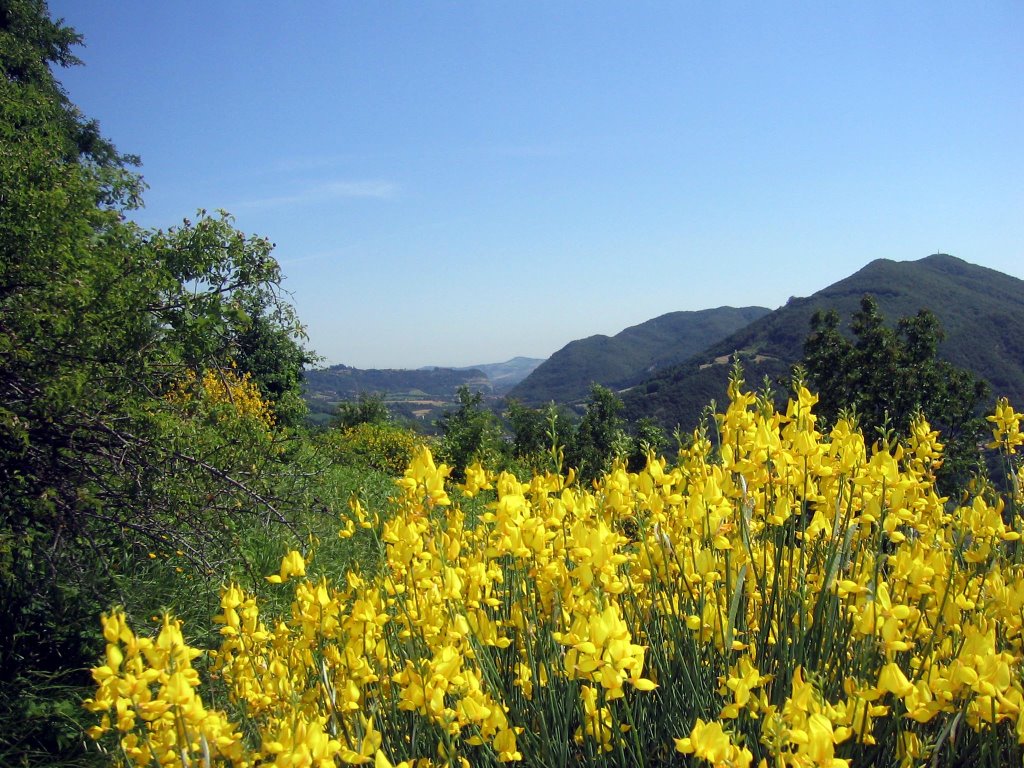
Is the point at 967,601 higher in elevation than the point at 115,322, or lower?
lower

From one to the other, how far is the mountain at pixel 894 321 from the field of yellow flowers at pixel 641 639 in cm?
3950

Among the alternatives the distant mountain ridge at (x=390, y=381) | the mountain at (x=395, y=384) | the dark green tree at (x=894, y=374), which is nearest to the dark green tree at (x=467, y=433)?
the dark green tree at (x=894, y=374)

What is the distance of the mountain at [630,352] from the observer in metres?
139

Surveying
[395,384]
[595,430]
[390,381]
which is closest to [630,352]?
[395,384]

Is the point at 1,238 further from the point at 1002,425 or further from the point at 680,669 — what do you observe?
the point at 1002,425

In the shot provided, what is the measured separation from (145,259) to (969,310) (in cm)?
8666

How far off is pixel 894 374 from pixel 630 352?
142494 millimetres

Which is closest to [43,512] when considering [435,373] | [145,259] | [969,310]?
[145,259]

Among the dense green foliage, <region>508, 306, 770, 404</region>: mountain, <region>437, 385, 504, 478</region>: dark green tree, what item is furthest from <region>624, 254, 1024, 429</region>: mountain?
<region>508, 306, 770, 404</region>: mountain

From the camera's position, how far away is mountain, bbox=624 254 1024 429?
55.5 metres

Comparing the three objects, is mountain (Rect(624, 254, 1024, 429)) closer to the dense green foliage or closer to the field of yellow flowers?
the dense green foliage

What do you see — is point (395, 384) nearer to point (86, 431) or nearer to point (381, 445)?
point (381, 445)

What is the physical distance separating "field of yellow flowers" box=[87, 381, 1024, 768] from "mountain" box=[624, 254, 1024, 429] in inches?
1555

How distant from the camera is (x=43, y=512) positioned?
3.33 metres
